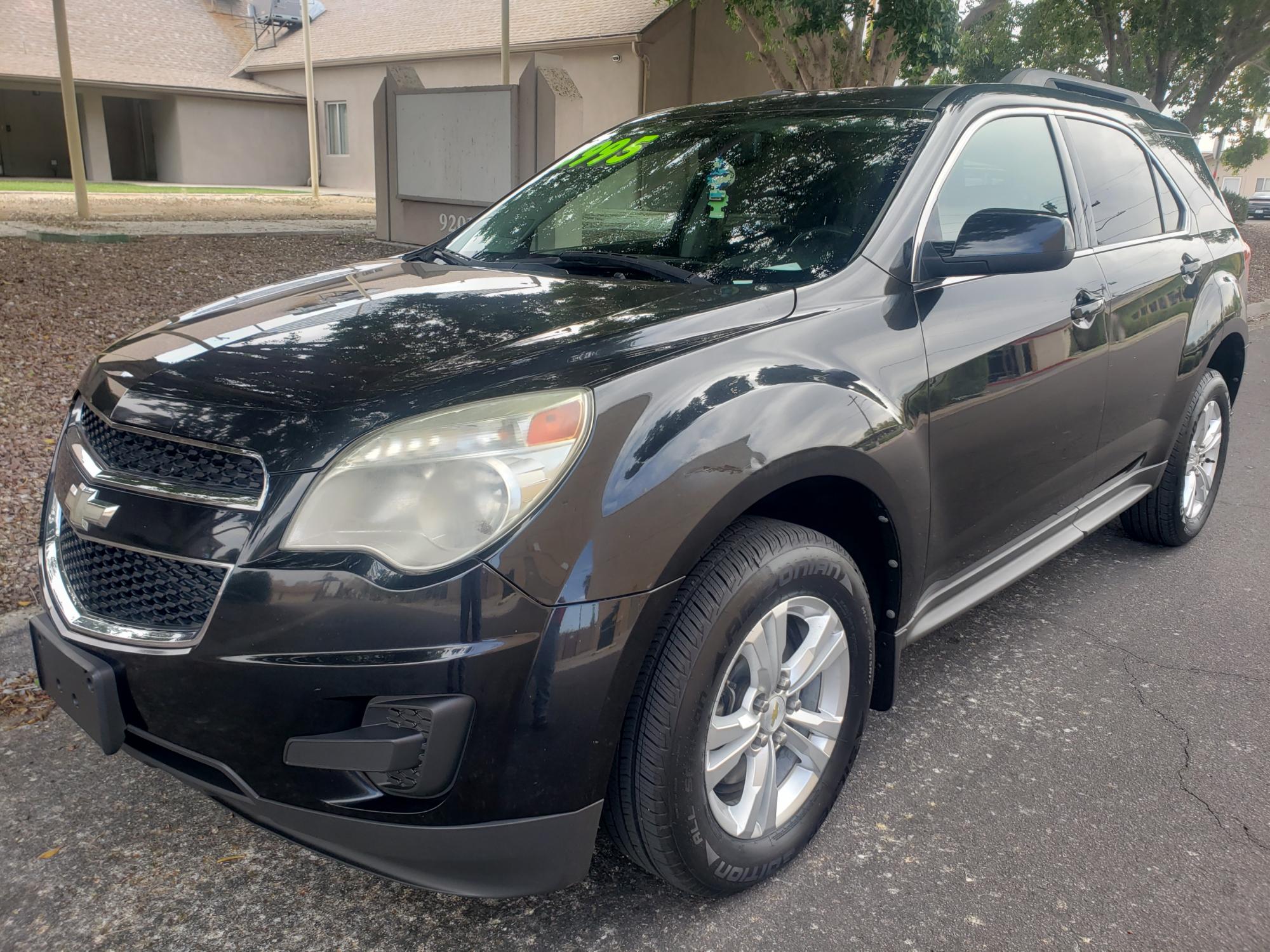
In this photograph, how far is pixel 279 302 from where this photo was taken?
263 cm

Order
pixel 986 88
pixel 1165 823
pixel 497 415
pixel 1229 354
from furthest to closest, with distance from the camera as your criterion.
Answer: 1. pixel 1229 354
2. pixel 986 88
3. pixel 1165 823
4. pixel 497 415

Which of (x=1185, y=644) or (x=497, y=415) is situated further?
(x=1185, y=644)

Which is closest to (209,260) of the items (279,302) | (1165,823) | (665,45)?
(279,302)

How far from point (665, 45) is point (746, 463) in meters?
19.0

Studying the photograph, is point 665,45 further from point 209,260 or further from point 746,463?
point 746,463

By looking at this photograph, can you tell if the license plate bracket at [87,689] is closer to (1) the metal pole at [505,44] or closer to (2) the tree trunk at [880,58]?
(2) the tree trunk at [880,58]

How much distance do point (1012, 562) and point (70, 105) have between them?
12.9 meters

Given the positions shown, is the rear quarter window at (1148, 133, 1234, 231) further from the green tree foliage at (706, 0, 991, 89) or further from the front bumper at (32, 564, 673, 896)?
the green tree foliage at (706, 0, 991, 89)

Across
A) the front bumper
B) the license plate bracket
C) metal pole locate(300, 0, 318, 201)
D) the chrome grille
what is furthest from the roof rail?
metal pole locate(300, 0, 318, 201)

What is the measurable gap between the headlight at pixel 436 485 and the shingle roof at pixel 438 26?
14.9m

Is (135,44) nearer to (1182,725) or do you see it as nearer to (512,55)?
(512,55)

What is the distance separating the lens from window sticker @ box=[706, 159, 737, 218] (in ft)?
9.84

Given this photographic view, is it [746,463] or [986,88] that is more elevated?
[986,88]

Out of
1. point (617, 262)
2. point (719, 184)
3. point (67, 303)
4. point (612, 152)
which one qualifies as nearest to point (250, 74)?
point (67, 303)
